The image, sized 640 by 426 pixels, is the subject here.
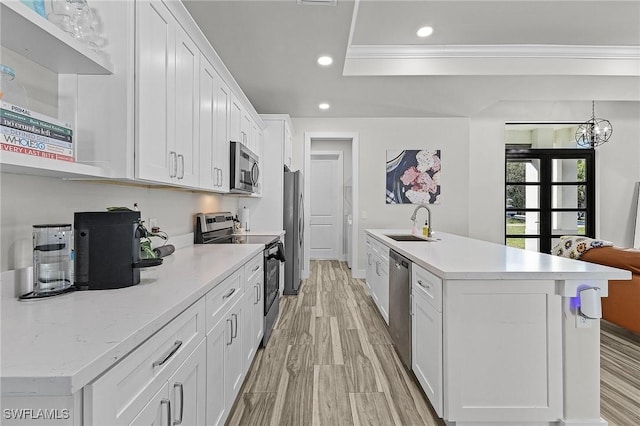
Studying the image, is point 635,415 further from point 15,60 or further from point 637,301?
point 15,60

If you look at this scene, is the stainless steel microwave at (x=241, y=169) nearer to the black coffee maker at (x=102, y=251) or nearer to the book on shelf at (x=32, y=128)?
the black coffee maker at (x=102, y=251)

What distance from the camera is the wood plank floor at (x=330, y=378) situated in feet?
5.90

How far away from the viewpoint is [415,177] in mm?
5176

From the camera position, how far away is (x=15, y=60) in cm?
111

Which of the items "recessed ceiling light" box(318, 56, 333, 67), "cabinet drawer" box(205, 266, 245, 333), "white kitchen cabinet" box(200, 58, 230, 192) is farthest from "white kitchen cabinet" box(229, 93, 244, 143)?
"cabinet drawer" box(205, 266, 245, 333)

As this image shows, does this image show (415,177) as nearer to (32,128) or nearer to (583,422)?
(583,422)

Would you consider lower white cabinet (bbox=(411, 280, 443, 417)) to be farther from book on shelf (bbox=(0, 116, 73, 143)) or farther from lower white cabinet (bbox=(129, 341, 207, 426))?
book on shelf (bbox=(0, 116, 73, 143))

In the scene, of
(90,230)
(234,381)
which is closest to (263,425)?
(234,381)

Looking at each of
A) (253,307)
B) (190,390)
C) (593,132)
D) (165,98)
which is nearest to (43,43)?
(165,98)

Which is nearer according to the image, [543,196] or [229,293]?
[229,293]

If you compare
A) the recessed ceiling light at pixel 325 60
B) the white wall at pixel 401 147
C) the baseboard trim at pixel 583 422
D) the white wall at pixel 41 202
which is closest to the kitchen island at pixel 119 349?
the white wall at pixel 41 202

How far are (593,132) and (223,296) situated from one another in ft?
19.2

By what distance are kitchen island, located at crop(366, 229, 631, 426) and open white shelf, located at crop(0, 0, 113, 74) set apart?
5.84 feet

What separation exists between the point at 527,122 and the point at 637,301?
388 cm
